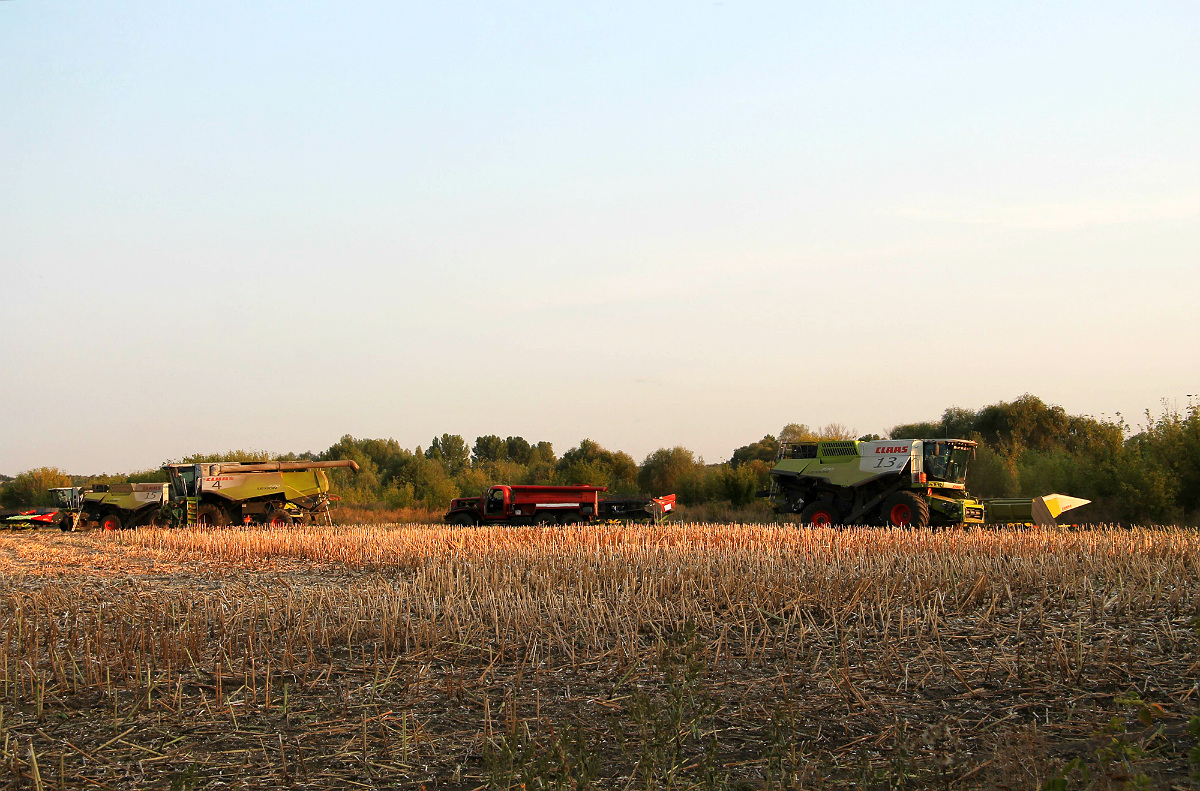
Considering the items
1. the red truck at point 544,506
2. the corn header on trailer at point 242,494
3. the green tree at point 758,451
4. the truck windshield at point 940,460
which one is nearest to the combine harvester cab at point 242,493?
the corn header on trailer at point 242,494

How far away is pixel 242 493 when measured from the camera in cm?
2705

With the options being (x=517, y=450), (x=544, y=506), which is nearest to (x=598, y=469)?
(x=544, y=506)

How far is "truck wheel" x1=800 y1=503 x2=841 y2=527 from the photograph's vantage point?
2161cm

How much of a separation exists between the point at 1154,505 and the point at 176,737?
23.2m

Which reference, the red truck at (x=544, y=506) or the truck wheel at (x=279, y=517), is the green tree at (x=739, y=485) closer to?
the red truck at (x=544, y=506)

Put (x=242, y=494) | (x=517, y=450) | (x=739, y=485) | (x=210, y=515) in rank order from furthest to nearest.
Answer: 1. (x=517, y=450)
2. (x=739, y=485)
3. (x=242, y=494)
4. (x=210, y=515)

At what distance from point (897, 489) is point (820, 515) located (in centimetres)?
195

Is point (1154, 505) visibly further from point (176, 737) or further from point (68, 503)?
point (68, 503)

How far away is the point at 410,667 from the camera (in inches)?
251

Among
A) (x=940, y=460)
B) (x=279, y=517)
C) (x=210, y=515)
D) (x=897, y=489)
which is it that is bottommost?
(x=279, y=517)

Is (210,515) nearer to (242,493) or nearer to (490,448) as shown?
(242,493)

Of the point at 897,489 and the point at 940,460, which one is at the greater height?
the point at 940,460

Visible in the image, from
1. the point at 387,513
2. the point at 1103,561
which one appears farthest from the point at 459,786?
the point at 387,513

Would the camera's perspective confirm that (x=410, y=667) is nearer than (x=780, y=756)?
No
